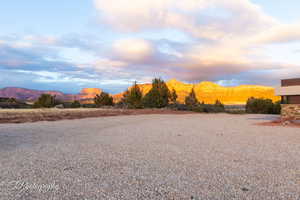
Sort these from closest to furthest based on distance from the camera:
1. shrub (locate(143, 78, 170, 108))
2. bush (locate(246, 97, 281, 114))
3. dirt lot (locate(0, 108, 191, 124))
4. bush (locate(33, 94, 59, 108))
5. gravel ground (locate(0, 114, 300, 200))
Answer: gravel ground (locate(0, 114, 300, 200)) → dirt lot (locate(0, 108, 191, 124)) → bush (locate(246, 97, 281, 114)) → shrub (locate(143, 78, 170, 108)) → bush (locate(33, 94, 59, 108))

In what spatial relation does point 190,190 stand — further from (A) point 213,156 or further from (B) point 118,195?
(A) point 213,156

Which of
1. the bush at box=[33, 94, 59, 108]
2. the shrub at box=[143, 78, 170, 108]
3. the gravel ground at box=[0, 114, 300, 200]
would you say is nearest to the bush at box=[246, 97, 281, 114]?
the shrub at box=[143, 78, 170, 108]

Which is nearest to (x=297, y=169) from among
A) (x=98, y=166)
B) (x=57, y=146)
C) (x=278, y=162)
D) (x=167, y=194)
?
(x=278, y=162)

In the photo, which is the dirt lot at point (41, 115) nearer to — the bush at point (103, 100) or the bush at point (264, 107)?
the bush at point (103, 100)

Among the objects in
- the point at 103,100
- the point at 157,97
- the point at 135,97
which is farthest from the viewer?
the point at 103,100

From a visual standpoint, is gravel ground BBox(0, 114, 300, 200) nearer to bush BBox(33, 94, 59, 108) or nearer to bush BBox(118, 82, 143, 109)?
bush BBox(118, 82, 143, 109)

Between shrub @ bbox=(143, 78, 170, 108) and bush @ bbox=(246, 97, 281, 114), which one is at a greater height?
shrub @ bbox=(143, 78, 170, 108)

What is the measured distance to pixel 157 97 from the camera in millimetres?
40188

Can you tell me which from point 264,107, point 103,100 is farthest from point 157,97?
point 264,107

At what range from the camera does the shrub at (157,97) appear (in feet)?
132

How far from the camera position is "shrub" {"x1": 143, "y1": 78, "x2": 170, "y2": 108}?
132 ft

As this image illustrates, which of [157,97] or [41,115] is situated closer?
[41,115]

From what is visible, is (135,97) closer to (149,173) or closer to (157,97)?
(157,97)

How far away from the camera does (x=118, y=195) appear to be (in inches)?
132
